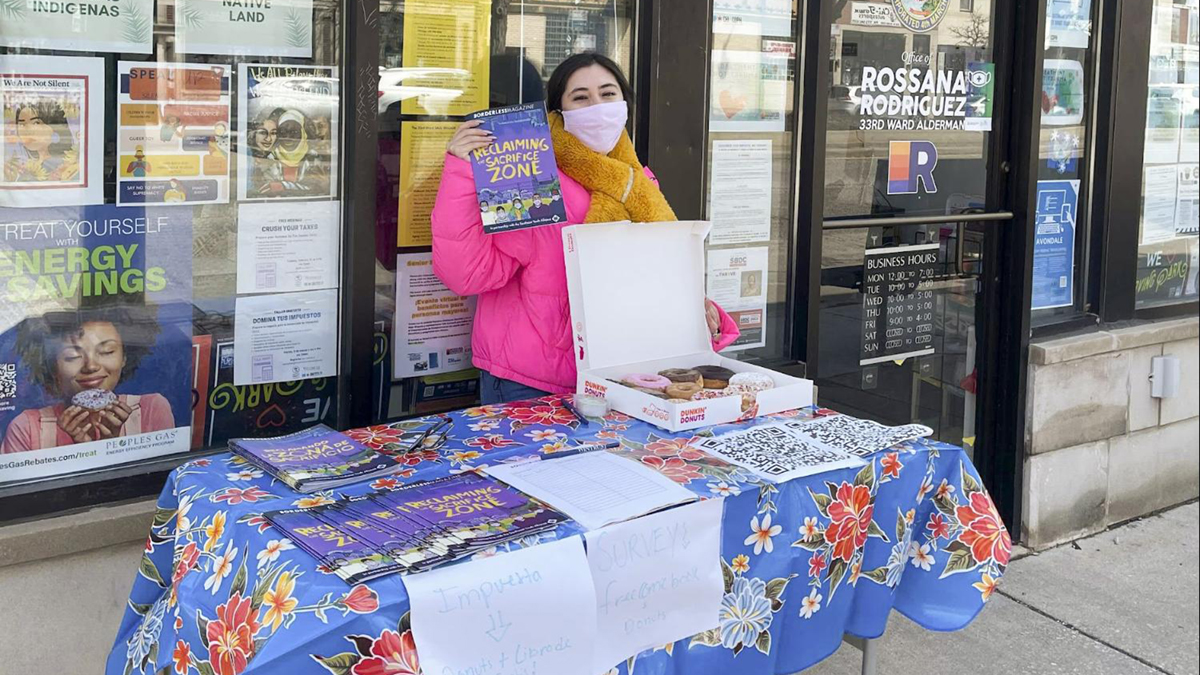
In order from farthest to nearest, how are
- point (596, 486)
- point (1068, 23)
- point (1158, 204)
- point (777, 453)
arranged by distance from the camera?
point (1158, 204)
point (1068, 23)
point (777, 453)
point (596, 486)

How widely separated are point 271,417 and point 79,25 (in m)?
1.20

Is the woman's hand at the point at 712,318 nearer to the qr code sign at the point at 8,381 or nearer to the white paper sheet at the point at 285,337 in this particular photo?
the white paper sheet at the point at 285,337

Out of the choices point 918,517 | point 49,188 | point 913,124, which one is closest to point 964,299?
point 913,124

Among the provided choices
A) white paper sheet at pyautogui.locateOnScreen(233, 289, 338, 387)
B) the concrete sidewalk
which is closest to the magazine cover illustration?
white paper sheet at pyautogui.locateOnScreen(233, 289, 338, 387)

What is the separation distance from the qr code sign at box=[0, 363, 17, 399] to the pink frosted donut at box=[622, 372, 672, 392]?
62.0 inches

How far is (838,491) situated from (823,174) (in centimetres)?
205

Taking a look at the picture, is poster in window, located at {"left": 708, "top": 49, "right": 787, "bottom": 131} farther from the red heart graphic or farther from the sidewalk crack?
the sidewalk crack

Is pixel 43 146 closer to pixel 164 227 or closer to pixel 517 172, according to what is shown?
pixel 164 227

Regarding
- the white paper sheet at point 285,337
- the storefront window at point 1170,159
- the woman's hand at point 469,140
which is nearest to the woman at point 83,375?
the white paper sheet at point 285,337

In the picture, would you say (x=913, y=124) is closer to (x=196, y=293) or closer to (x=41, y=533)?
(x=196, y=293)

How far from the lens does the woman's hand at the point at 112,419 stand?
10.9ft

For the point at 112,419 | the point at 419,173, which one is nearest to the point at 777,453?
the point at 419,173

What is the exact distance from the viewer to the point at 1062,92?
215 inches

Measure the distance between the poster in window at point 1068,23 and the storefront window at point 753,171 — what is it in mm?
1455
